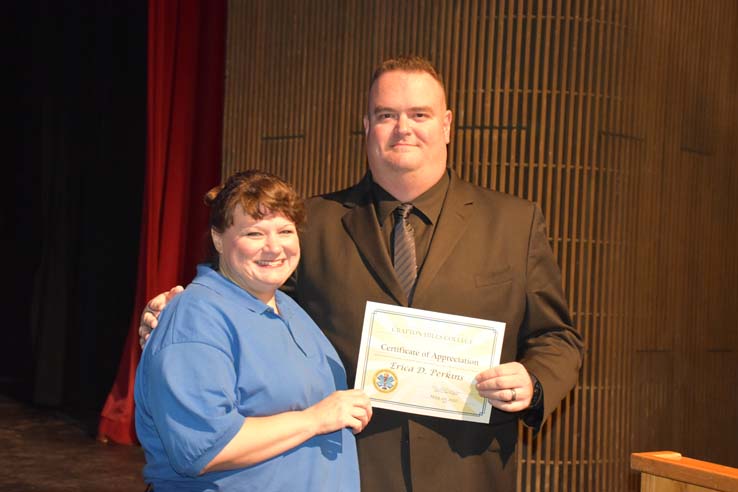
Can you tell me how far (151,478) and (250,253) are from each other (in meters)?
0.47

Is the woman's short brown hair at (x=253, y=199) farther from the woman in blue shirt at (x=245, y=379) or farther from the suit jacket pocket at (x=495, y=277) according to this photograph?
the suit jacket pocket at (x=495, y=277)

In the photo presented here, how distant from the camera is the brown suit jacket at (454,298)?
200cm

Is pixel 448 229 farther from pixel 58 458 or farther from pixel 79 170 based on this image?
pixel 79 170

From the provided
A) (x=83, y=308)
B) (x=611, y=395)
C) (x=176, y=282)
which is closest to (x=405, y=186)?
(x=611, y=395)

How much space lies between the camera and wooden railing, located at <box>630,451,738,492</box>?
1.54m

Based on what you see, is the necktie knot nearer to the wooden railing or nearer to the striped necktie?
the striped necktie

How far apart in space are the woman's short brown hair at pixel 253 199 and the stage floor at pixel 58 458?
3745 millimetres

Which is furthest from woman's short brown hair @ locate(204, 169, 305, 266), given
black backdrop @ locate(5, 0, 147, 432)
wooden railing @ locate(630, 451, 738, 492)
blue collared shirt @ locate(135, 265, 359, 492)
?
black backdrop @ locate(5, 0, 147, 432)

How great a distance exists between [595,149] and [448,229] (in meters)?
2.80

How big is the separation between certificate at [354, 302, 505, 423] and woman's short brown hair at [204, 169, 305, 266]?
30 centimetres

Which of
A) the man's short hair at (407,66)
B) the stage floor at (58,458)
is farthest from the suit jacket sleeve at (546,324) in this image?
the stage floor at (58,458)

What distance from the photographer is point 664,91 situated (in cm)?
496

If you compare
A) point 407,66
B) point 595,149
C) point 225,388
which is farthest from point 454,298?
point 595,149

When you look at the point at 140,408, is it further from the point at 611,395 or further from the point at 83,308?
the point at 83,308
